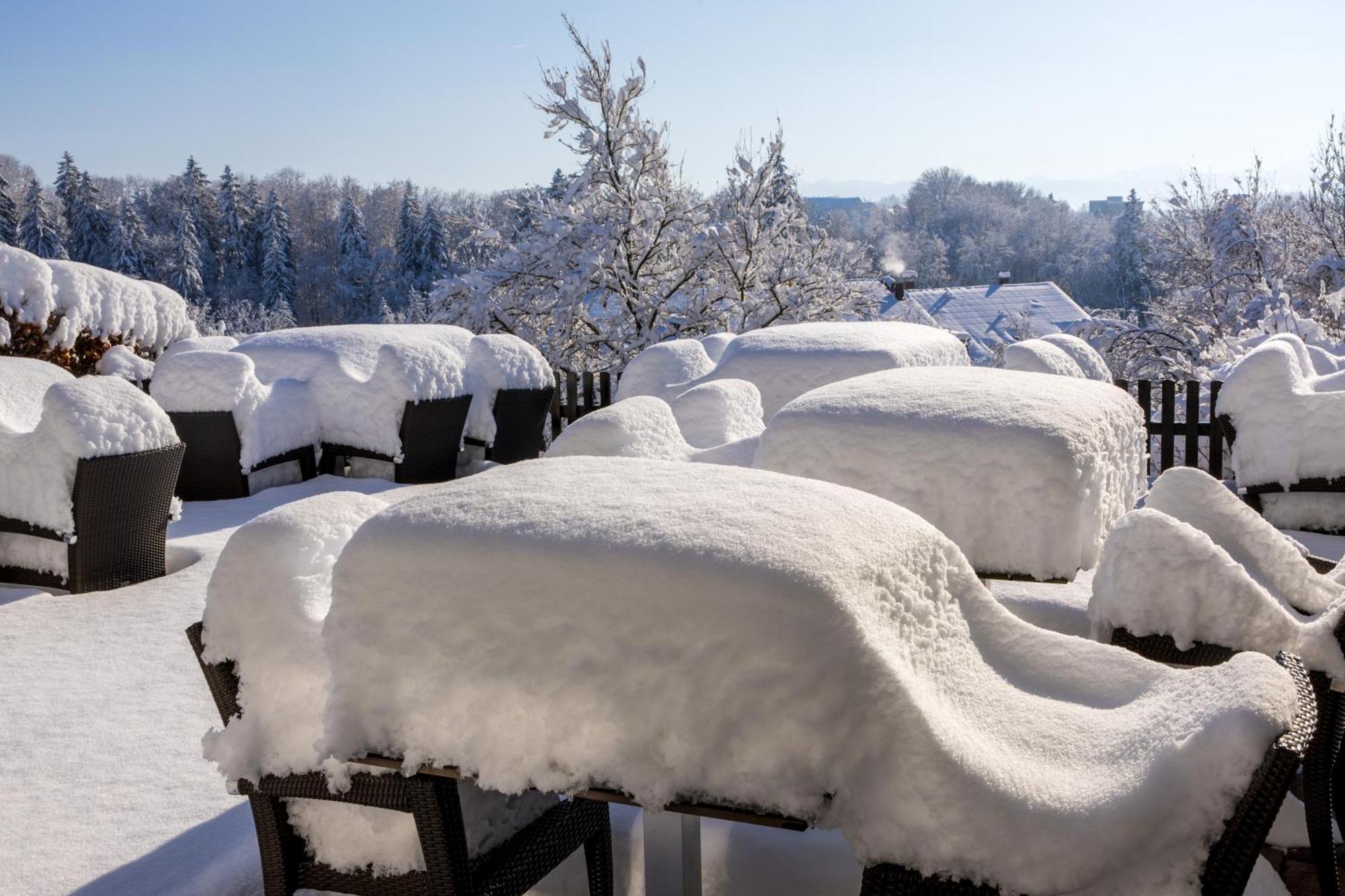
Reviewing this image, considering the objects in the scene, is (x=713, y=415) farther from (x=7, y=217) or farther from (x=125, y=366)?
(x=7, y=217)

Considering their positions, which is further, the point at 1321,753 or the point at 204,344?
the point at 204,344

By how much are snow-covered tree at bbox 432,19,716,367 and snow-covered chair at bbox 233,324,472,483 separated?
6195 mm

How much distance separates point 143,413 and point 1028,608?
506cm

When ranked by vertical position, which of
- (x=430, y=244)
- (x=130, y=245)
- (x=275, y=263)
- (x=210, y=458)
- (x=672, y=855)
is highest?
(x=430, y=244)

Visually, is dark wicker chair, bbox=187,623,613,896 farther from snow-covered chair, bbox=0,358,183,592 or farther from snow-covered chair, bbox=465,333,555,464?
snow-covered chair, bbox=465,333,555,464

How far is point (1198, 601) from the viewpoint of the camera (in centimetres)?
259

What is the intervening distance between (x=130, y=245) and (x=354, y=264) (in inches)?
468

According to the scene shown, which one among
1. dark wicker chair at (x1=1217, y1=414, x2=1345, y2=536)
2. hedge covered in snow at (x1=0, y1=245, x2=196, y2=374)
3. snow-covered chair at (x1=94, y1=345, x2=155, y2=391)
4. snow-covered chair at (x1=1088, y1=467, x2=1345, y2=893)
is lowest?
dark wicker chair at (x1=1217, y1=414, x2=1345, y2=536)

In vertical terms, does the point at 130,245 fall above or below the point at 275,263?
above

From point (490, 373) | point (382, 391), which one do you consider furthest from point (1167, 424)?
point (382, 391)

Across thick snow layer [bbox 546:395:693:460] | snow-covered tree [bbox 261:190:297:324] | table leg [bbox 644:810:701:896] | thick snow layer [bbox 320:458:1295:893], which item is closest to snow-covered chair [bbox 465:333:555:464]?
thick snow layer [bbox 546:395:693:460]

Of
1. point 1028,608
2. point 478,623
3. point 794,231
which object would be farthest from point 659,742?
point 794,231

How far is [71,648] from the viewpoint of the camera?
5.07 metres

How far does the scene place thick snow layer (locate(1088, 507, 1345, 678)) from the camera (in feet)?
8.41
